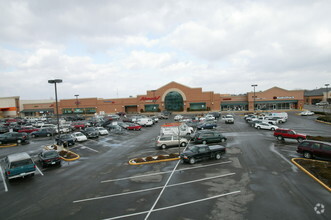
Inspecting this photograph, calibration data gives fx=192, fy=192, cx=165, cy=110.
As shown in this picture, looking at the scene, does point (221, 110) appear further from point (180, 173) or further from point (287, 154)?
point (180, 173)

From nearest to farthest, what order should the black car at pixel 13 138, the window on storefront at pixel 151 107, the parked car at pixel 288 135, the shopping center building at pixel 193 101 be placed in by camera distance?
the parked car at pixel 288 135, the black car at pixel 13 138, the shopping center building at pixel 193 101, the window on storefront at pixel 151 107

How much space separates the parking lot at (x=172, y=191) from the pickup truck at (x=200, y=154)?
592 mm

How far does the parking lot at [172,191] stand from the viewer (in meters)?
9.60

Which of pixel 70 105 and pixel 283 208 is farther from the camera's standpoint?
pixel 70 105

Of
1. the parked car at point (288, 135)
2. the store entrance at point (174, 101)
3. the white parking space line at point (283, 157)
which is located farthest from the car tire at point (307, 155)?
the store entrance at point (174, 101)

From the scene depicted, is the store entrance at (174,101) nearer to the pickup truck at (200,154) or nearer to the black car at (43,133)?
the black car at (43,133)

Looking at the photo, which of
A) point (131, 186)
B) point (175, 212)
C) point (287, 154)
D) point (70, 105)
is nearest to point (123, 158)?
point (131, 186)

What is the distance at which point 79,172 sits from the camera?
55.1ft

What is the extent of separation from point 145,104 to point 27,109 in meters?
55.1

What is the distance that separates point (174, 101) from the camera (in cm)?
7325

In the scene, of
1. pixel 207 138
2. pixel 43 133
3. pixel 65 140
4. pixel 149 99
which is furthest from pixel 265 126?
pixel 149 99

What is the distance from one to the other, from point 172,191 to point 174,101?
6198 centimetres

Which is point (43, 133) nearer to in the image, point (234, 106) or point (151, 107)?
point (151, 107)

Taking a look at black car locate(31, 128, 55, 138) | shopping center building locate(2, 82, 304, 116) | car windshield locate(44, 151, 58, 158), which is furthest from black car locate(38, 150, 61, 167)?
shopping center building locate(2, 82, 304, 116)
